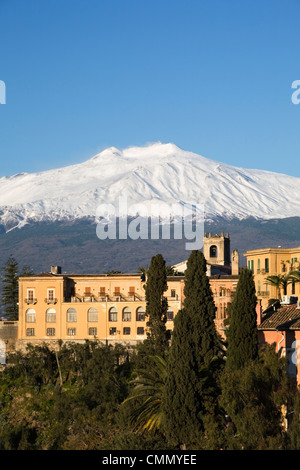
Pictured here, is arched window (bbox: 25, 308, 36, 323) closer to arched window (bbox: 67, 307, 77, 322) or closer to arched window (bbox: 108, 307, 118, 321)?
arched window (bbox: 67, 307, 77, 322)

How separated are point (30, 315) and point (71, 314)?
144 inches

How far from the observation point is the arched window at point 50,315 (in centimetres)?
8756

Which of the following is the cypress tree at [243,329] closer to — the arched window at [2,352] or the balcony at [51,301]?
the arched window at [2,352]

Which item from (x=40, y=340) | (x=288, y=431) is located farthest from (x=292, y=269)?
(x=288, y=431)

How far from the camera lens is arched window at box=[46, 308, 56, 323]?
87.6m

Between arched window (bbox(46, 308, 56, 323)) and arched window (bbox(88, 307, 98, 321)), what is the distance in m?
3.10

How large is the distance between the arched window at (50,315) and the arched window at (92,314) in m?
3.10

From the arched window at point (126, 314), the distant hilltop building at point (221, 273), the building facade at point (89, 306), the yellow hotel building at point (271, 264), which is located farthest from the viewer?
the arched window at point (126, 314)

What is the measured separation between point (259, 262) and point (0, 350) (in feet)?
75.8

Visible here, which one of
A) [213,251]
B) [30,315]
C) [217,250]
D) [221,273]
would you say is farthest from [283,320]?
[213,251]

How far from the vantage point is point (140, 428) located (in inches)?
1828

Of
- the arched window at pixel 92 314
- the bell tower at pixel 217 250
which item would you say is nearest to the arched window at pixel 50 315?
the arched window at pixel 92 314
